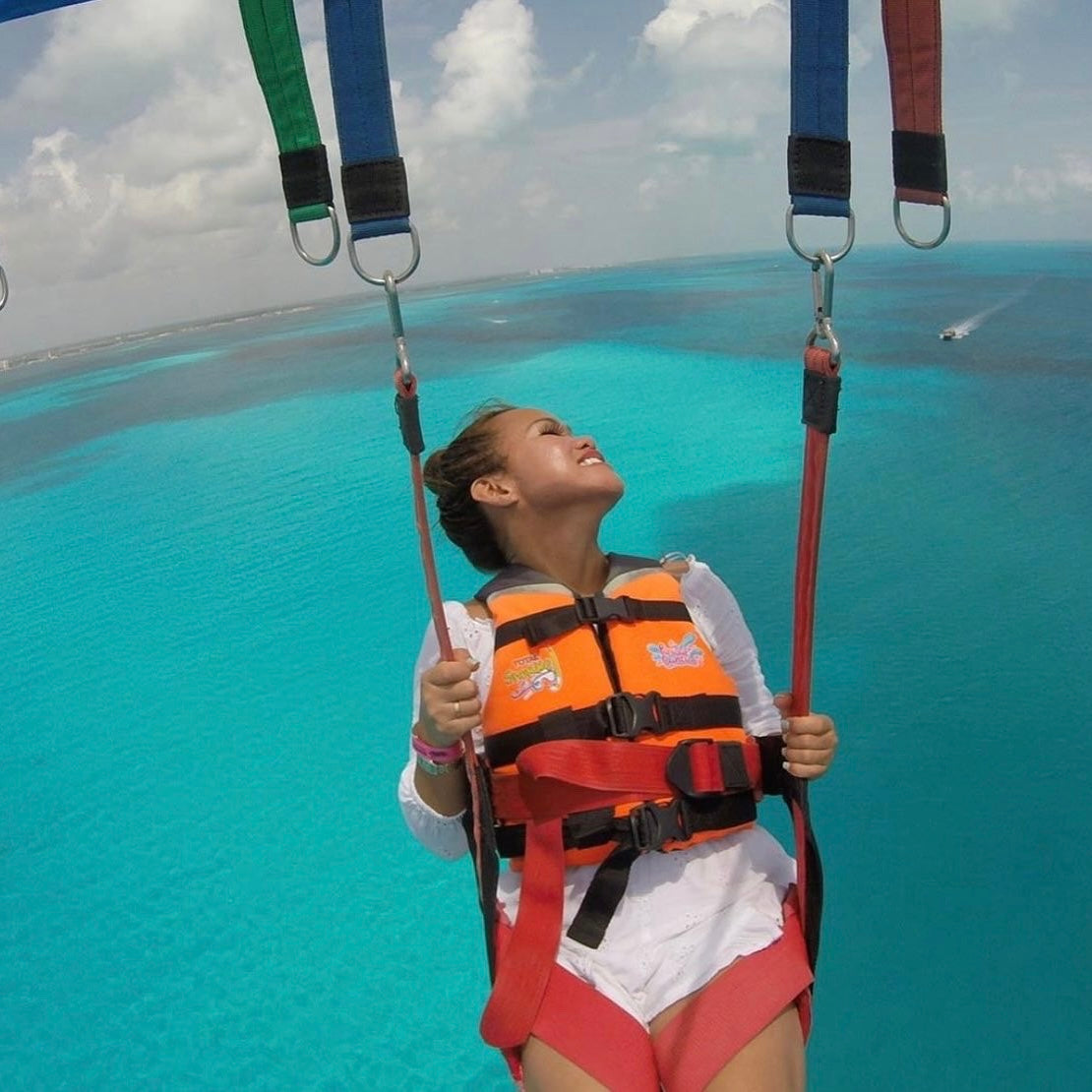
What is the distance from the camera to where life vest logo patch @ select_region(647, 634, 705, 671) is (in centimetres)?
160

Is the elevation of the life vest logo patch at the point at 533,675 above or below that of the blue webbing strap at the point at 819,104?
below

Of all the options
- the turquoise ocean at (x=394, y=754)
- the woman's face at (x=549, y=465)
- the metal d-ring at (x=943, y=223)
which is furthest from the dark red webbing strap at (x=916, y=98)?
the turquoise ocean at (x=394, y=754)

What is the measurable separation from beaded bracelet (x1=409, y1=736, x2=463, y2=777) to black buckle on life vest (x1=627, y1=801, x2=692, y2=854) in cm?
29

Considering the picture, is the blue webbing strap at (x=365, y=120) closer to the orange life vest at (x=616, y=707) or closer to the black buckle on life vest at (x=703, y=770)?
the orange life vest at (x=616, y=707)

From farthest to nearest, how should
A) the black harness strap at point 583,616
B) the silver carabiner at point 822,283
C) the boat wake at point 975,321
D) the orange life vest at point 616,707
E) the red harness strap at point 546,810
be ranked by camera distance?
the boat wake at point 975,321 → the black harness strap at point 583,616 → the orange life vest at point 616,707 → the red harness strap at point 546,810 → the silver carabiner at point 822,283

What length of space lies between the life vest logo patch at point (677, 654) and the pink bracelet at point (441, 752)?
0.38 metres

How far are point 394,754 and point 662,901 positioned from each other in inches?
146

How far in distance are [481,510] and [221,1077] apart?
7.88ft

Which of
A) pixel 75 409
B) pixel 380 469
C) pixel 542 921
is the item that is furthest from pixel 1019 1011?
pixel 75 409

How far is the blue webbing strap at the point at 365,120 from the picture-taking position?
1212mm

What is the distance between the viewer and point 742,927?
4.59ft

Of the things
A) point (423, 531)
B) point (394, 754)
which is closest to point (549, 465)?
point (423, 531)

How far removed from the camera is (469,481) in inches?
69.1

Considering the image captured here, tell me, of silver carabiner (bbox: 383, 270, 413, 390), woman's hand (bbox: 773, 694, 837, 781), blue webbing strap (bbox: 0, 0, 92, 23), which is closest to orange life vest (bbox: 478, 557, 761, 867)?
woman's hand (bbox: 773, 694, 837, 781)
